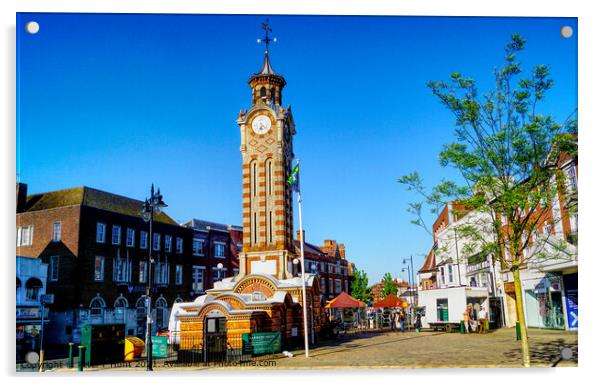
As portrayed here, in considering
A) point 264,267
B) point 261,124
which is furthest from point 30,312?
point 261,124

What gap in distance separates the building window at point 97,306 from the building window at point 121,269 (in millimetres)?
1734

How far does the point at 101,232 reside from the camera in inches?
1329

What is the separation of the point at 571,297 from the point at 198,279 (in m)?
29.6

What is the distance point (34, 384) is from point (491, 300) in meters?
26.6

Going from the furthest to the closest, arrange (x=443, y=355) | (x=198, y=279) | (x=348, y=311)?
(x=348, y=311)
(x=198, y=279)
(x=443, y=355)

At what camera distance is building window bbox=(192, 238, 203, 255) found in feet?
141

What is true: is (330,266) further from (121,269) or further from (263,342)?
(263,342)

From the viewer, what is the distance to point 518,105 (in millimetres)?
14984

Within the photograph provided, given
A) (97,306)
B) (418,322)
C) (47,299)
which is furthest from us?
(418,322)

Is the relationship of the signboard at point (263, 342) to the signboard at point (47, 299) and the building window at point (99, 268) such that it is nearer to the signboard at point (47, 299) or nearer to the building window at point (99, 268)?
the signboard at point (47, 299)

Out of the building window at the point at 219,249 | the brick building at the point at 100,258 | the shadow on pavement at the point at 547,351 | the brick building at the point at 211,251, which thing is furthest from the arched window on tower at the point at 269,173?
the building window at the point at 219,249

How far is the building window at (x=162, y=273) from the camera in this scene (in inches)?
1495
